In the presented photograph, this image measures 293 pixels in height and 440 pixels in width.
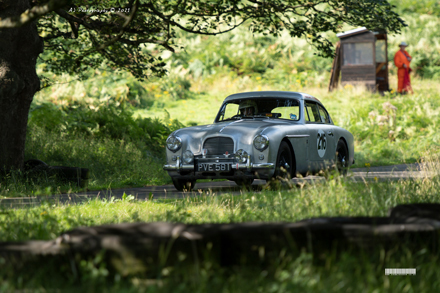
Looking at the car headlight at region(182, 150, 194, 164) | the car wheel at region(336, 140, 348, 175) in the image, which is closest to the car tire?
the car wheel at region(336, 140, 348, 175)

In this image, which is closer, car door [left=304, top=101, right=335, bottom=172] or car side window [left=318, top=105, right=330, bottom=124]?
car door [left=304, top=101, right=335, bottom=172]

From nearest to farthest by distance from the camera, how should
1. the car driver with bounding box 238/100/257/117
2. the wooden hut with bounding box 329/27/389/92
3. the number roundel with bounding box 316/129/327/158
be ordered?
the number roundel with bounding box 316/129/327/158 → the car driver with bounding box 238/100/257/117 → the wooden hut with bounding box 329/27/389/92

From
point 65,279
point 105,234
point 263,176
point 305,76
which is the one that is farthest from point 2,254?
point 305,76

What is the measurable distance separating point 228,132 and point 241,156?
0.45 m

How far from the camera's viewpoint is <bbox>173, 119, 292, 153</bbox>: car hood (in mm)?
8594

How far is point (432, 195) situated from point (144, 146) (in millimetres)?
8723

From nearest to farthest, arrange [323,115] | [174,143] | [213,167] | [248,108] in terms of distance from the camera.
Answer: [213,167] → [174,143] → [248,108] → [323,115]

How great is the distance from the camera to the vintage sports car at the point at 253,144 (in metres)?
8.52

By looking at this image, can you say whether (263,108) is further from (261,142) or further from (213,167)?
(213,167)

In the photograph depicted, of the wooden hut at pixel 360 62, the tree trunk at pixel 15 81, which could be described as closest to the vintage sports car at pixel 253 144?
the tree trunk at pixel 15 81

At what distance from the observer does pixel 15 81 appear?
29.0 feet

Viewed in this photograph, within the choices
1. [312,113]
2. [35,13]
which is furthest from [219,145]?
[35,13]

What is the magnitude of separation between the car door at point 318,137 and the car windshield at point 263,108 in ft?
1.11

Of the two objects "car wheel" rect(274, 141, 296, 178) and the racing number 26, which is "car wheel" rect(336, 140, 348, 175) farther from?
"car wheel" rect(274, 141, 296, 178)
